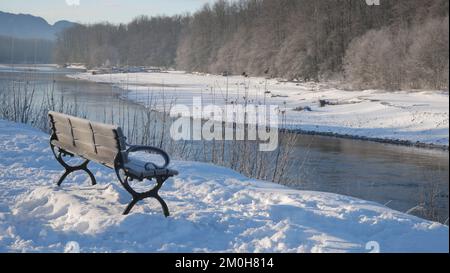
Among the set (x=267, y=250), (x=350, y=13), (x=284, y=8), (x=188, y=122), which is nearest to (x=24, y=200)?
(x=267, y=250)

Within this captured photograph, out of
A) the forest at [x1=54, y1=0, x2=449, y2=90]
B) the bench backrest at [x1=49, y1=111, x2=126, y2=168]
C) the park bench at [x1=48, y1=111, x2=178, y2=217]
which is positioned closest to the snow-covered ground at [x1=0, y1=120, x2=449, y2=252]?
the park bench at [x1=48, y1=111, x2=178, y2=217]

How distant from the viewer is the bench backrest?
16.4ft

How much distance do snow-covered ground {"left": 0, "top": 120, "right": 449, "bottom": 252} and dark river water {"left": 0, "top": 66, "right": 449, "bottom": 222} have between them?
340cm

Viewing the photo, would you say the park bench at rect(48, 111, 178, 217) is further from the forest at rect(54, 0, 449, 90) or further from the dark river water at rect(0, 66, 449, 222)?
the dark river water at rect(0, 66, 449, 222)

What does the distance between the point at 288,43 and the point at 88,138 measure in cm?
5488

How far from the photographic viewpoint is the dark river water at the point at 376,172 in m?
11.0

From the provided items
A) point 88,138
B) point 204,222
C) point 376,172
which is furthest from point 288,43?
point 204,222

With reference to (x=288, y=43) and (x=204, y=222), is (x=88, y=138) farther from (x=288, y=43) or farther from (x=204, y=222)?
(x=288, y=43)

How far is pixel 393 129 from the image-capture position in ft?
73.3

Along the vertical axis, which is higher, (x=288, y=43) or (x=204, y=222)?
(x=288, y=43)

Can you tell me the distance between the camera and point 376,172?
1425 cm

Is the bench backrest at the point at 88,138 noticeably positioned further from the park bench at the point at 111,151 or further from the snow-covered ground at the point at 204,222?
the snow-covered ground at the point at 204,222
